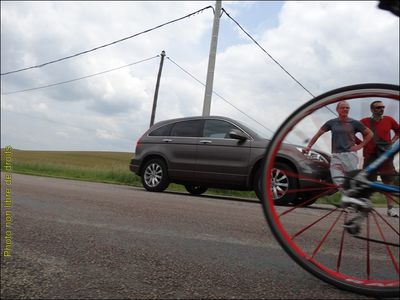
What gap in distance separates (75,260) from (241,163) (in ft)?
7.75

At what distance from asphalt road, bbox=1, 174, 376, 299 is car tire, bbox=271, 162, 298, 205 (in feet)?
3.58

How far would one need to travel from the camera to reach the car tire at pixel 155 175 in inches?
273

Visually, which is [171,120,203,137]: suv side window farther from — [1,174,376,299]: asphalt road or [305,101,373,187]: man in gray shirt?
[305,101,373,187]: man in gray shirt

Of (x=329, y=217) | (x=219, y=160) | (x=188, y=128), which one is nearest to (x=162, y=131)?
(x=188, y=128)

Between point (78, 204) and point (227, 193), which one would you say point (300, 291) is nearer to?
point (78, 204)

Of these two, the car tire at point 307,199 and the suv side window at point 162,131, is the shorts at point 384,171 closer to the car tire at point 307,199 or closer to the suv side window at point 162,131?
the car tire at point 307,199

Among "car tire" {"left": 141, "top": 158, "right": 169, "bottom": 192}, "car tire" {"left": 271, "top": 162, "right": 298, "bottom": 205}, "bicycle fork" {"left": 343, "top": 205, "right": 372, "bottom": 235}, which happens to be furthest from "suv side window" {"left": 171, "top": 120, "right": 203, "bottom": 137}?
"bicycle fork" {"left": 343, "top": 205, "right": 372, "bottom": 235}

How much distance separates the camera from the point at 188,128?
5.23m


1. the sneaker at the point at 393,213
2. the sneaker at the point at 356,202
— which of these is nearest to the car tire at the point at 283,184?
the sneaker at the point at 356,202

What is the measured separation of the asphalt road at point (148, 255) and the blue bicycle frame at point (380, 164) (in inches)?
41.2

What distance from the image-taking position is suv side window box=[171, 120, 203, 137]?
4848 millimetres

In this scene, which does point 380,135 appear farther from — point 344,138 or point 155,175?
point 155,175

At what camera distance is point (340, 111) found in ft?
3.54

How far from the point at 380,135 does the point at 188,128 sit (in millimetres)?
4173
